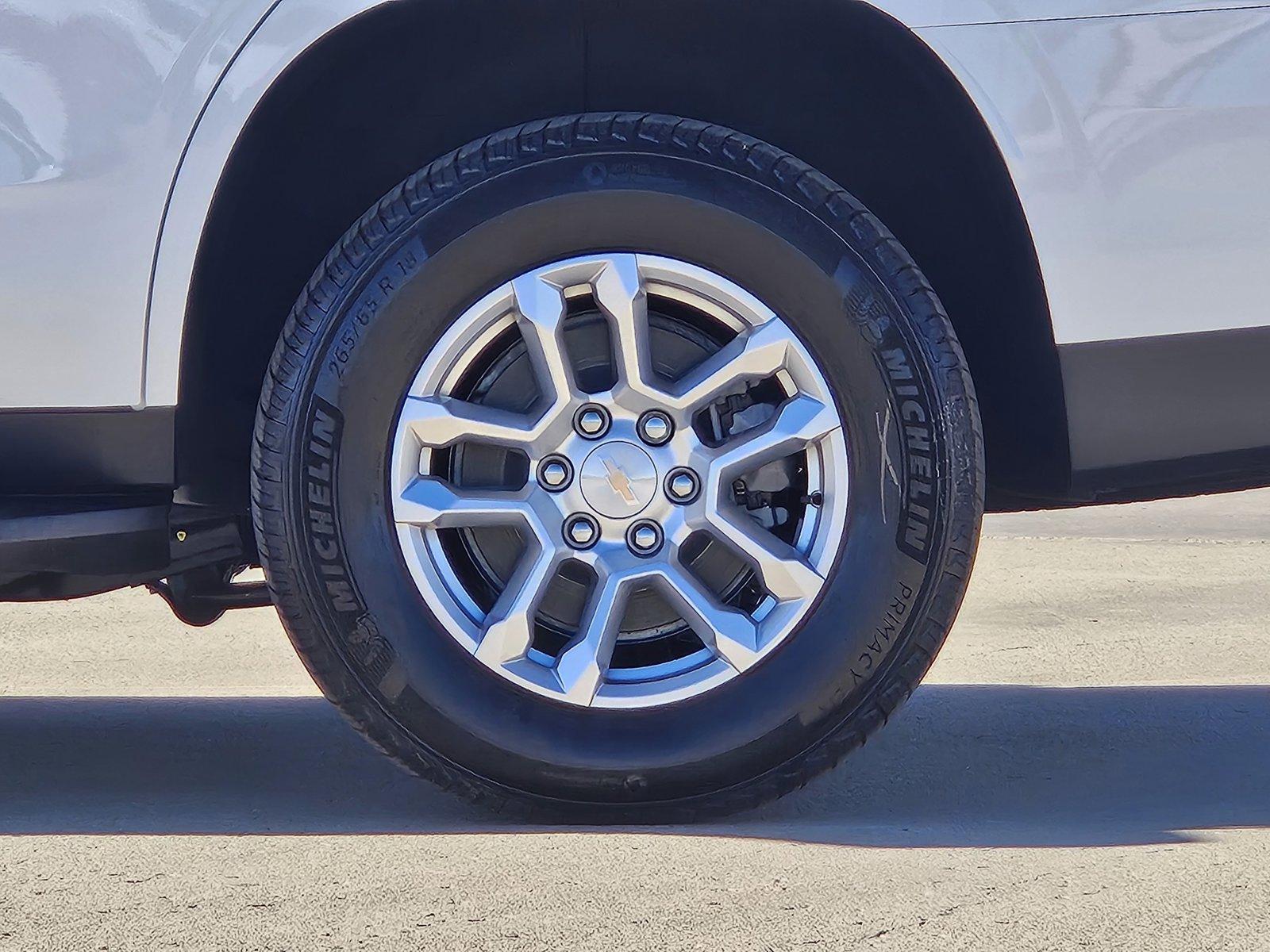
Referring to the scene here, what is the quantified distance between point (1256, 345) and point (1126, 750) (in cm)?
87

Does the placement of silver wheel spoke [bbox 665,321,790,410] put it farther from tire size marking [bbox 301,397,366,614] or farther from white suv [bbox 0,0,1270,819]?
tire size marking [bbox 301,397,366,614]

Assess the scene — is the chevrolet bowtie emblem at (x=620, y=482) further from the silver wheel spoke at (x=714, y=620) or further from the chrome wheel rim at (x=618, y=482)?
the silver wheel spoke at (x=714, y=620)

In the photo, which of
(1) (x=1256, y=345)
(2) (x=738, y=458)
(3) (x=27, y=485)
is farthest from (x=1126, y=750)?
(3) (x=27, y=485)

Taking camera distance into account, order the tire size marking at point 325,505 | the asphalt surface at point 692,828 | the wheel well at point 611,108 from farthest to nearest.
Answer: the wheel well at point 611,108 < the tire size marking at point 325,505 < the asphalt surface at point 692,828

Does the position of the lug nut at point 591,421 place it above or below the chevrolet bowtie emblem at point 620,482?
above

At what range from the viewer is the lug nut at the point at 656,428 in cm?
209

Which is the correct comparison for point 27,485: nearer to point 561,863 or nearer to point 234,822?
point 234,822

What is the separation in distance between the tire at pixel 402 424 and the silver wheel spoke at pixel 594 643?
0.11 feet

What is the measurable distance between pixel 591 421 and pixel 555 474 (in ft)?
0.33

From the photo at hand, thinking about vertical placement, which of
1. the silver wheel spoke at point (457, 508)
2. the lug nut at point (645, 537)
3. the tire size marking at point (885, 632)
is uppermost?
the silver wheel spoke at point (457, 508)

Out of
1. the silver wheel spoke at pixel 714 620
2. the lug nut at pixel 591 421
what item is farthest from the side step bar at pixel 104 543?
the silver wheel spoke at pixel 714 620

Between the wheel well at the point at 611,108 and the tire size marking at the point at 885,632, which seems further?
the wheel well at the point at 611,108

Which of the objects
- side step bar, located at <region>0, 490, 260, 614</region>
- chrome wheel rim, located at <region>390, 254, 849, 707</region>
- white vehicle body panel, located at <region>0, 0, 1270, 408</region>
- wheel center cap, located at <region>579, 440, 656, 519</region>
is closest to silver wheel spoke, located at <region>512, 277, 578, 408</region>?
chrome wheel rim, located at <region>390, 254, 849, 707</region>

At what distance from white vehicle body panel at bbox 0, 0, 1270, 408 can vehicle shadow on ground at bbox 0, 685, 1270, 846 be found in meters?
0.79
